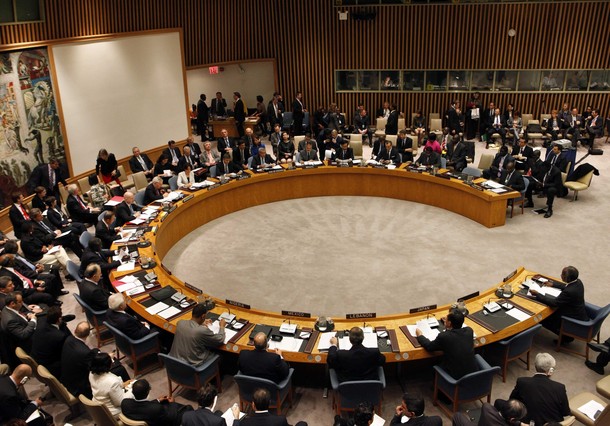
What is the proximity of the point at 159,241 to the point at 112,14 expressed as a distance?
23.7 feet

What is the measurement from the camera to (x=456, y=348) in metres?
5.86

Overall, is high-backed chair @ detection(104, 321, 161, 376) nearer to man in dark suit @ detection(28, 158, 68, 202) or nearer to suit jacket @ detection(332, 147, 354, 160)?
man in dark suit @ detection(28, 158, 68, 202)

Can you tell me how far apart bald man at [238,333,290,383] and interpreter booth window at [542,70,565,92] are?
1525 centimetres

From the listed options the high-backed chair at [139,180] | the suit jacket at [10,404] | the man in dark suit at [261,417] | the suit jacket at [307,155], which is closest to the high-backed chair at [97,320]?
the suit jacket at [10,404]

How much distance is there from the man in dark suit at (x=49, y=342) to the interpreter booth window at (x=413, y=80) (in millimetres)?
14957

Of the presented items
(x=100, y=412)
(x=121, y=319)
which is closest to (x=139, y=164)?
(x=121, y=319)

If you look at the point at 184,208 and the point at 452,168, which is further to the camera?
the point at 452,168

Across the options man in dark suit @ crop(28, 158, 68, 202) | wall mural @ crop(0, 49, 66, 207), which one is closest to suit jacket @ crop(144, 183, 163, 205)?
man in dark suit @ crop(28, 158, 68, 202)

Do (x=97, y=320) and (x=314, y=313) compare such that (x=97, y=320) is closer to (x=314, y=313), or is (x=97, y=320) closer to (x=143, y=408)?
(x=143, y=408)

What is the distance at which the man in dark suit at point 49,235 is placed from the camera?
934 cm

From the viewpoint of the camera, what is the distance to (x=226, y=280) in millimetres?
9281

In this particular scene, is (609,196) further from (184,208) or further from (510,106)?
(184,208)

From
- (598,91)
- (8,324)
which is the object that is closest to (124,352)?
(8,324)

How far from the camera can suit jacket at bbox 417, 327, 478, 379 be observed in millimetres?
5852
